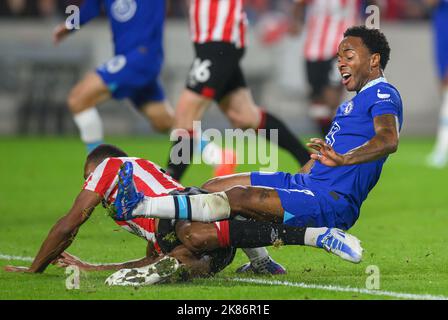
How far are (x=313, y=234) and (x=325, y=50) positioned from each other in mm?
7363

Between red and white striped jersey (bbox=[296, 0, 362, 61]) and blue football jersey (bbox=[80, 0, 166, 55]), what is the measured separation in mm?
3362

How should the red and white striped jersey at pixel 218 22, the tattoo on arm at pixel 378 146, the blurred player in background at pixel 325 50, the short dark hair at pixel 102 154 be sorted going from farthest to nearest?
the blurred player in background at pixel 325 50 < the red and white striped jersey at pixel 218 22 < the short dark hair at pixel 102 154 < the tattoo on arm at pixel 378 146

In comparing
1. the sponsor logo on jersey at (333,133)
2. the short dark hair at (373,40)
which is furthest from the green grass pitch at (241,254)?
the short dark hair at (373,40)

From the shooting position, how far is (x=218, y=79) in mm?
10117

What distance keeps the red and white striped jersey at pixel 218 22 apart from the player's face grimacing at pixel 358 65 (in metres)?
3.60

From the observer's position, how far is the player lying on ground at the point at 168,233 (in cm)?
645

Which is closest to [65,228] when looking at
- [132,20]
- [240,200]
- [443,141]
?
→ [240,200]

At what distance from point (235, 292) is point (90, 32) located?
554 inches

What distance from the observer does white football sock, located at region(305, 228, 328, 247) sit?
21.0 feet

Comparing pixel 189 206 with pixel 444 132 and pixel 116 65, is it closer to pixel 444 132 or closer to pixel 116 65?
pixel 116 65

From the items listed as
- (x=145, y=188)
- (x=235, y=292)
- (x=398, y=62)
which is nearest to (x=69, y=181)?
(x=145, y=188)

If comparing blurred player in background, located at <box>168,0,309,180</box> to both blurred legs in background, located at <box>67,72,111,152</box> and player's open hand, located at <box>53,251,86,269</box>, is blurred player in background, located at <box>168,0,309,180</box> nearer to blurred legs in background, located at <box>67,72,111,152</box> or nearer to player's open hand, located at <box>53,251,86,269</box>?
blurred legs in background, located at <box>67,72,111,152</box>

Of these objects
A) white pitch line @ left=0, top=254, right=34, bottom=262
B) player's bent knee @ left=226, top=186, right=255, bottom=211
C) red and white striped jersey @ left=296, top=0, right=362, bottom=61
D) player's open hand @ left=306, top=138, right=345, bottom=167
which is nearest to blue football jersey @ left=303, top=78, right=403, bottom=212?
player's bent knee @ left=226, top=186, right=255, bottom=211

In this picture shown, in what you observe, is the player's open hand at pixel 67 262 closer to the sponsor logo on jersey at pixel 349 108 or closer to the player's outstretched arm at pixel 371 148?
the player's outstretched arm at pixel 371 148
